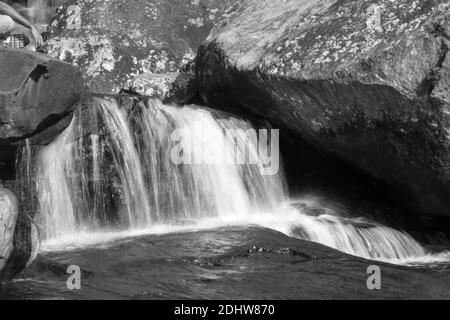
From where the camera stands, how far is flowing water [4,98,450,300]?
6.74m

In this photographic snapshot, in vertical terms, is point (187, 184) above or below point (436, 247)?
above

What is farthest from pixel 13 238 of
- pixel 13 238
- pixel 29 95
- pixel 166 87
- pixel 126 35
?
pixel 126 35

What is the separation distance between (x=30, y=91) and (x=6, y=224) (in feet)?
6.43

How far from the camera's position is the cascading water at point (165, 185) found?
680cm

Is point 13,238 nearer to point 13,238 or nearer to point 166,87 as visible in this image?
point 13,238

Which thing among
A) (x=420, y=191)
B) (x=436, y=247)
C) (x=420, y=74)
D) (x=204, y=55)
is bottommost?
(x=436, y=247)

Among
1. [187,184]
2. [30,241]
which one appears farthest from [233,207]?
[30,241]

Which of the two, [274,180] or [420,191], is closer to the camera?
[420,191]

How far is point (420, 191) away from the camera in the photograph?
7.29m

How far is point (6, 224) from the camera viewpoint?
181 inches

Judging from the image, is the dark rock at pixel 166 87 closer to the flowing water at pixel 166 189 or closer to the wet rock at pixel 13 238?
the flowing water at pixel 166 189

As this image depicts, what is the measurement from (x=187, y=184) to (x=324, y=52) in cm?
198

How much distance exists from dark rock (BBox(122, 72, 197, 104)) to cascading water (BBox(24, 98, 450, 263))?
3.62 ft
